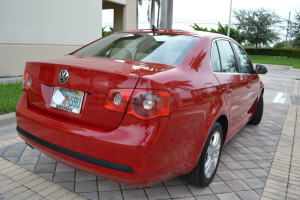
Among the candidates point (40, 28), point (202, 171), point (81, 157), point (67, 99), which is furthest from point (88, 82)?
point (40, 28)

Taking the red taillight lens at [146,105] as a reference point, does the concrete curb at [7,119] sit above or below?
below

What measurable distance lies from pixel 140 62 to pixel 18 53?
7408 mm

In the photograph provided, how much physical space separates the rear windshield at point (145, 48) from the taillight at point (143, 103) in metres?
0.61

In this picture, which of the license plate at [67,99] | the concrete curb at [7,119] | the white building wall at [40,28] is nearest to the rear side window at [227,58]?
the license plate at [67,99]

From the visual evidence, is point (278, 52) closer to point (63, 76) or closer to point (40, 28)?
point (40, 28)

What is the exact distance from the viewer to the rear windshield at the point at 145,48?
8.96 feet

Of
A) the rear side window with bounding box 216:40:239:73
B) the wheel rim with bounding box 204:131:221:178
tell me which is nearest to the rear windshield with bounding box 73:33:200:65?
the rear side window with bounding box 216:40:239:73

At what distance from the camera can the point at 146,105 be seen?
2.05 metres

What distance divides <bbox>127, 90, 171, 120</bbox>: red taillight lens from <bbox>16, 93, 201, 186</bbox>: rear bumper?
2.2 inches

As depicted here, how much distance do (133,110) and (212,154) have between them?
1322 mm

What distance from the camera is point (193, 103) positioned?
7.83 ft

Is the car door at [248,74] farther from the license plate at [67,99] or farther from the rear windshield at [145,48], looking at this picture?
the license plate at [67,99]

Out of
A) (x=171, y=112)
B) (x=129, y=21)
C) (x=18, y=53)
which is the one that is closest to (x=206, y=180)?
(x=171, y=112)

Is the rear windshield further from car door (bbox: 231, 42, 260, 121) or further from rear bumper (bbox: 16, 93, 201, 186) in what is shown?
car door (bbox: 231, 42, 260, 121)
